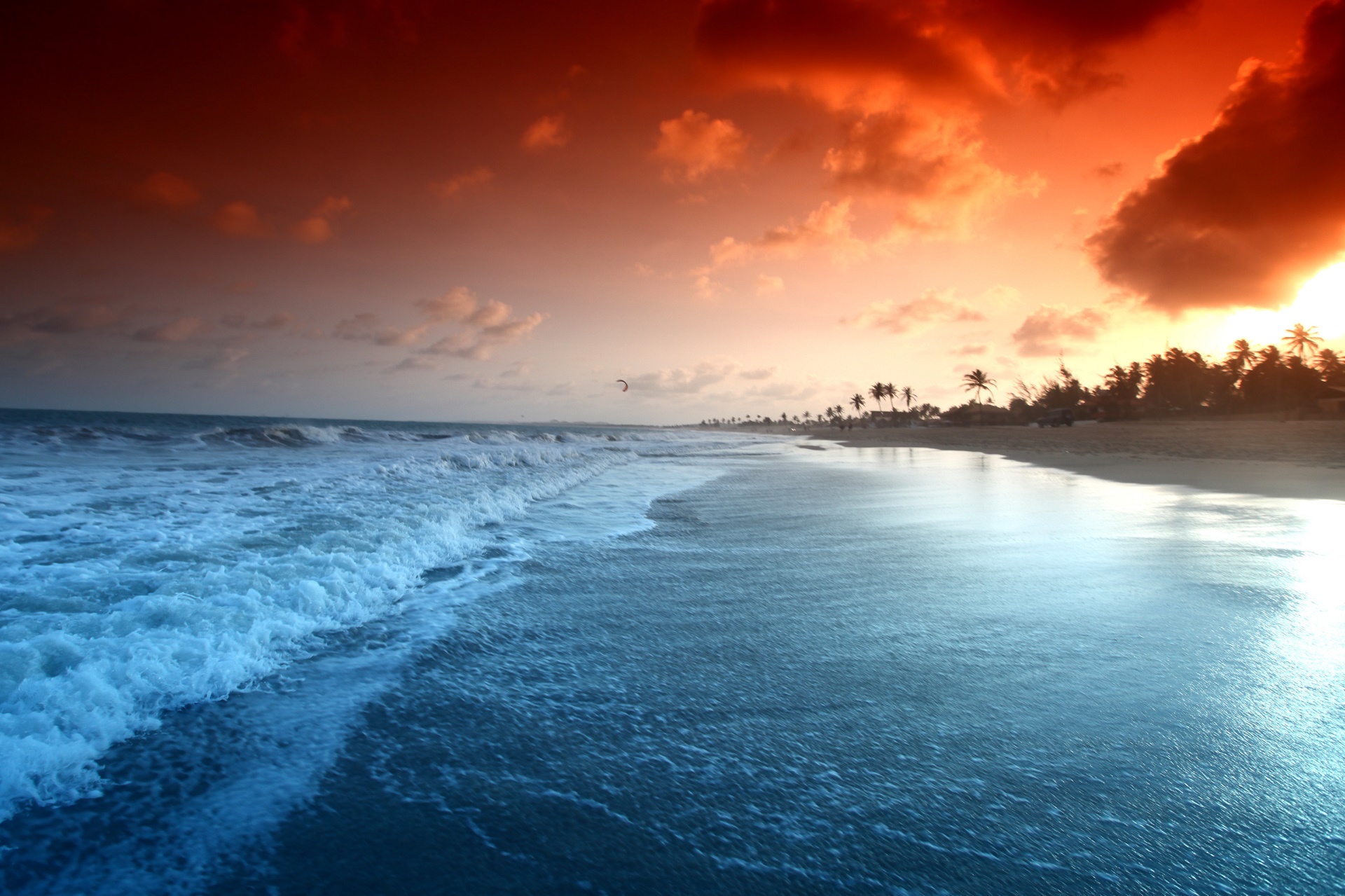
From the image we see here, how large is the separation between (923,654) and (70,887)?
3.86 m

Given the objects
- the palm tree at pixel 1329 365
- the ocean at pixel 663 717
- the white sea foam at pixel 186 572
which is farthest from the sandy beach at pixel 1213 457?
the palm tree at pixel 1329 365

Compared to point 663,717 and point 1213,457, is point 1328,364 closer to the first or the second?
point 1213,457

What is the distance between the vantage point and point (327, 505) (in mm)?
8898

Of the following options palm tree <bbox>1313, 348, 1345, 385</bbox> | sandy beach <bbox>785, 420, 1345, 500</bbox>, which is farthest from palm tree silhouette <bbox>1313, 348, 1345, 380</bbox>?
sandy beach <bbox>785, 420, 1345, 500</bbox>

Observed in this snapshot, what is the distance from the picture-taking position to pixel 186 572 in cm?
500

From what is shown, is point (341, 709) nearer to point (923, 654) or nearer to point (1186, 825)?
point (923, 654)

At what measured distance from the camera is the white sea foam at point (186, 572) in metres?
2.85

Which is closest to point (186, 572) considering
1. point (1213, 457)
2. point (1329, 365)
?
point (1213, 457)

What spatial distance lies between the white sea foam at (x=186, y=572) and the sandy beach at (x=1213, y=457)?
1200cm

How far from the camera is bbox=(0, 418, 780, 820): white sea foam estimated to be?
2.85 metres

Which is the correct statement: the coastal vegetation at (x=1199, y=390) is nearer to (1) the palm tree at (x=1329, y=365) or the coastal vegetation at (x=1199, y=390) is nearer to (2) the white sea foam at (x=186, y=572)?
(1) the palm tree at (x=1329, y=365)

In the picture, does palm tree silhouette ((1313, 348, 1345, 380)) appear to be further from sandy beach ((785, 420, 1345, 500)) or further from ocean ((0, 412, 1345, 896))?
ocean ((0, 412, 1345, 896))

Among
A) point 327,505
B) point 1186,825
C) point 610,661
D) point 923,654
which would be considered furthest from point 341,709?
point 327,505

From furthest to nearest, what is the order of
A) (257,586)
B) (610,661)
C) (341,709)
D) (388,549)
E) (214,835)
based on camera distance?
1. (388,549)
2. (257,586)
3. (610,661)
4. (341,709)
5. (214,835)
